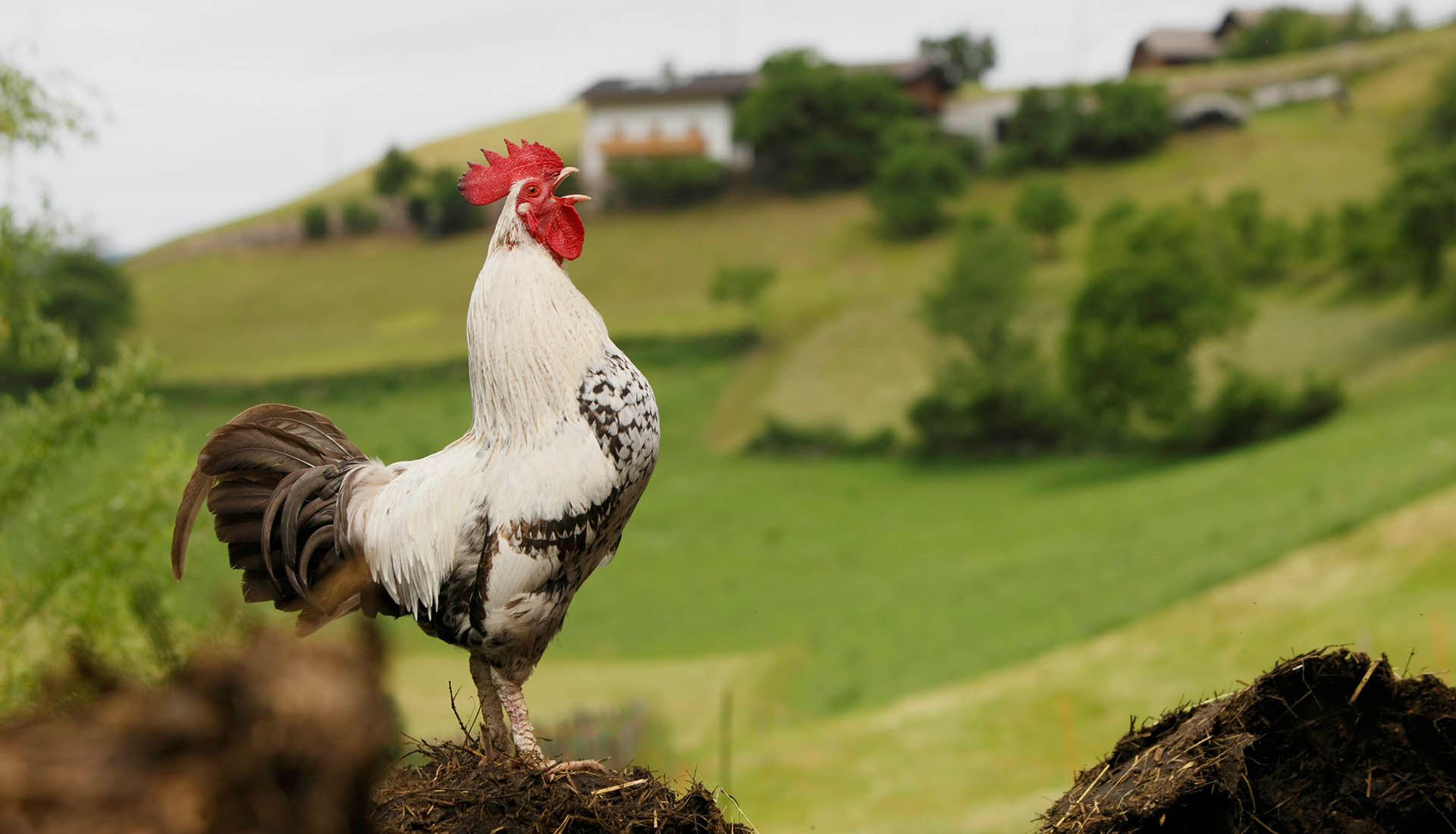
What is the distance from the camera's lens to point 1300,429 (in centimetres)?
4466

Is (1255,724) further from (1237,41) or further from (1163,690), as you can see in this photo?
(1237,41)

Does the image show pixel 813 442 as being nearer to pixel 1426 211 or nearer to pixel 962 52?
pixel 1426 211

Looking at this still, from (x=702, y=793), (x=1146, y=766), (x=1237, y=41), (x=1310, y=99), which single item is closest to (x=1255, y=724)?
(x=1146, y=766)

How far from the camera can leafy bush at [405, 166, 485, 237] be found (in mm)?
76438

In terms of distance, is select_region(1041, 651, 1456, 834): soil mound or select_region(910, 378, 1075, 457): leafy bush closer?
select_region(1041, 651, 1456, 834): soil mound

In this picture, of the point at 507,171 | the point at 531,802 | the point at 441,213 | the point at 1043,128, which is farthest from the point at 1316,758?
the point at 1043,128

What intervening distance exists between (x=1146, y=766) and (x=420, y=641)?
27035 mm

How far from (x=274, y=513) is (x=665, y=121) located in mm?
84584

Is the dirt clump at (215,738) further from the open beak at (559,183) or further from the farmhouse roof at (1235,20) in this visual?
the farmhouse roof at (1235,20)

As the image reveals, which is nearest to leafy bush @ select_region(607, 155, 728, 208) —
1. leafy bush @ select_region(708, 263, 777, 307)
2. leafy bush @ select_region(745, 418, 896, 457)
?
leafy bush @ select_region(708, 263, 777, 307)

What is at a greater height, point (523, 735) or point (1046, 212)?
point (523, 735)

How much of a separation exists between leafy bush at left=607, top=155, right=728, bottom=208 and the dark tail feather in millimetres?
75522

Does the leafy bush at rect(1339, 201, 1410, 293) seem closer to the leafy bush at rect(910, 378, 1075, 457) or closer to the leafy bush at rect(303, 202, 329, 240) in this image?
the leafy bush at rect(910, 378, 1075, 457)

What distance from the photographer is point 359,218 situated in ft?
263
